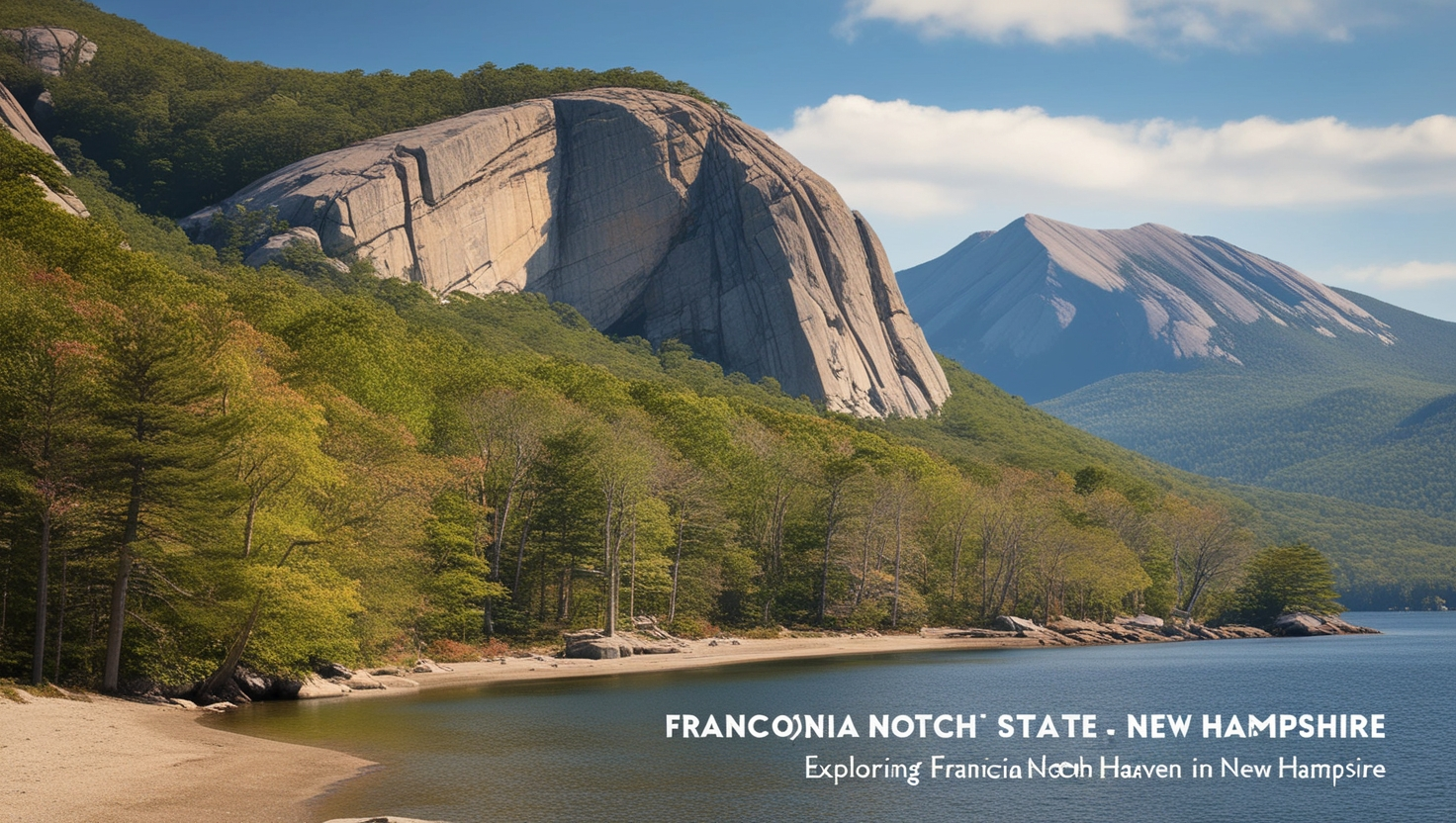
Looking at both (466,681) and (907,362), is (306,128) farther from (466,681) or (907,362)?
(466,681)

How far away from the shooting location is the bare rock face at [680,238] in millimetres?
149750

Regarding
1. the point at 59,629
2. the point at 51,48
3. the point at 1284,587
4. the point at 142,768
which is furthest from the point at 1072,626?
the point at 51,48

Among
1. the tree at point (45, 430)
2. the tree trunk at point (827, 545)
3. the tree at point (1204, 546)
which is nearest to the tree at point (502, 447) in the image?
the tree trunk at point (827, 545)

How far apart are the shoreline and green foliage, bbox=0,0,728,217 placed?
128200 millimetres

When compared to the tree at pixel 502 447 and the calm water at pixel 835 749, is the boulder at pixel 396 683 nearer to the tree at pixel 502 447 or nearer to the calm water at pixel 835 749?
the calm water at pixel 835 749

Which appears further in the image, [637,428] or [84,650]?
[637,428]

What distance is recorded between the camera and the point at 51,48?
157m

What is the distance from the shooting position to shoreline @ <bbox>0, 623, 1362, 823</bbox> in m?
20.2

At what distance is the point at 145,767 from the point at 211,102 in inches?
6149

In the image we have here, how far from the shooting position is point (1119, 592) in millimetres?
94062

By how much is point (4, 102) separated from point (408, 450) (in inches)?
3680

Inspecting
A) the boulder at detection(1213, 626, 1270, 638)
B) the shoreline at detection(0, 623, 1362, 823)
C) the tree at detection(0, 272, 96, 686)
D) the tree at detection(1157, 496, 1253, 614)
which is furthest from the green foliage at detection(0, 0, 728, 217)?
the shoreline at detection(0, 623, 1362, 823)

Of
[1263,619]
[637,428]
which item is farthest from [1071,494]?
[637,428]

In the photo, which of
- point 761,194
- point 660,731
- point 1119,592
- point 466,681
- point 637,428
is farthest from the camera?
point 761,194
